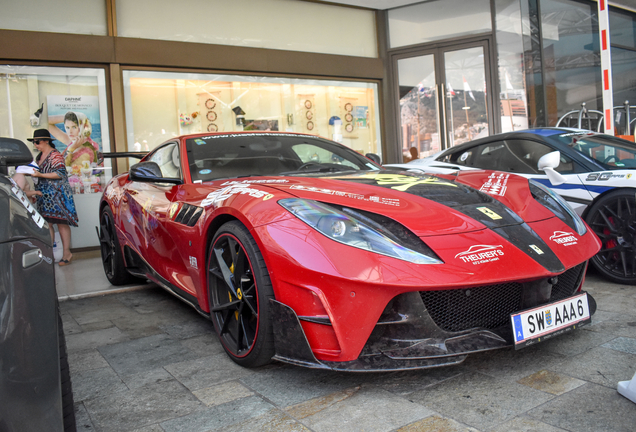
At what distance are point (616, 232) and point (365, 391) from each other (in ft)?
8.45

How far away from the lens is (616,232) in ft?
12.3

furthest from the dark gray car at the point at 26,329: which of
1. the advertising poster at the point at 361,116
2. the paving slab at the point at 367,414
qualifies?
the advertising poster at the point at 361,116

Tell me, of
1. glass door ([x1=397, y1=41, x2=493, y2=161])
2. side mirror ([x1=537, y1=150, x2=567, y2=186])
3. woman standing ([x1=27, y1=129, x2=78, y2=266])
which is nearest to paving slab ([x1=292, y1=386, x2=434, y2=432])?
side mirror ([x1=537, y1=150, x2=567, y2=186])

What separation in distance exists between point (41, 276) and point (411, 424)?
1303 millimetres

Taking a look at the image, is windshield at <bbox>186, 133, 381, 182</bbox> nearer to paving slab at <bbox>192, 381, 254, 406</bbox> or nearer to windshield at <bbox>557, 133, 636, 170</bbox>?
paving slab at <bbox>192, 381, 254, 406</bbox>

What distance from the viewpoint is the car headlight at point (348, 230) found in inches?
79.4

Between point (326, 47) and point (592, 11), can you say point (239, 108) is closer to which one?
point (326, 47)

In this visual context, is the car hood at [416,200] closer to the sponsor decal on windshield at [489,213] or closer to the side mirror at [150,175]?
the sponsor decal on windshield at [489,213]

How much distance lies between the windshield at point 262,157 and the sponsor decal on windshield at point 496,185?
81cm

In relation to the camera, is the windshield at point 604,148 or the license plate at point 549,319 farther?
the windshield at point 604,148

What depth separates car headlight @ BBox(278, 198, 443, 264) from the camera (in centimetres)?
202

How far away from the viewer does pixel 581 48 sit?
33.8 ft

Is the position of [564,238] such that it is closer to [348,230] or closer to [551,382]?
[551,382]

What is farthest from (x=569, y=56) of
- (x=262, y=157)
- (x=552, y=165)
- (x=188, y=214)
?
(x=188, y=214)
